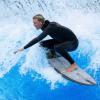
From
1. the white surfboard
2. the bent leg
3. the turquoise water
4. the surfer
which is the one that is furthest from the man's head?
the turquoise water

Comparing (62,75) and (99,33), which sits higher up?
(62,75)

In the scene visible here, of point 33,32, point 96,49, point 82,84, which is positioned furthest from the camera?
point 33,32

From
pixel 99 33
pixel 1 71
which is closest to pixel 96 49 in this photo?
pixel 99 33

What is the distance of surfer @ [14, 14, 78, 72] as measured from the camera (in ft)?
27.3

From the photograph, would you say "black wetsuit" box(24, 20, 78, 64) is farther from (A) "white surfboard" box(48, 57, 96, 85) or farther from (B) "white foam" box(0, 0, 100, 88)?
(B) "white foam" box(0, 0, 100, 88)

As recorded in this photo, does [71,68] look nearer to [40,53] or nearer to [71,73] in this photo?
[71,73]

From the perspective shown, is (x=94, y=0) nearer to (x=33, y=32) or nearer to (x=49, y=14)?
(x=49, y=14)

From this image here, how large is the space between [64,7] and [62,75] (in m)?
5.47

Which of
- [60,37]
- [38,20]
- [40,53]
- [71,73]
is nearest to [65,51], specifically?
[60,37]

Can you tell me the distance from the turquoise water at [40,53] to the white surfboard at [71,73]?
23cm

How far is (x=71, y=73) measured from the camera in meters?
8.45

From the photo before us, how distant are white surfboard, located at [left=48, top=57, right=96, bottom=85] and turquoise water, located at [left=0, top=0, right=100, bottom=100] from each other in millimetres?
231

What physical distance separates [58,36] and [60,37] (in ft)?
0.19

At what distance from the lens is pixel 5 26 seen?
39.4 feet
